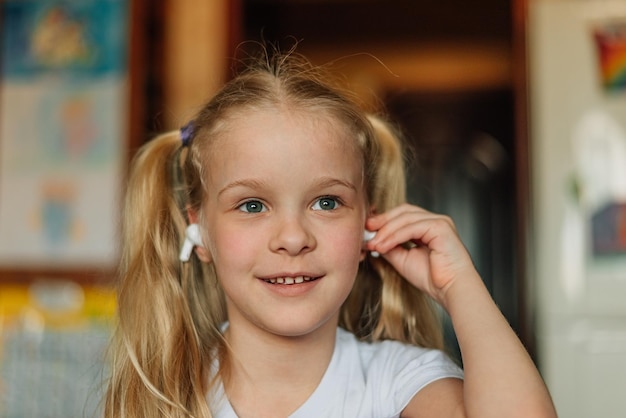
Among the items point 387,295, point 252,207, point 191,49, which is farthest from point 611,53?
point 252,207

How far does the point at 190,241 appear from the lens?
137 cm

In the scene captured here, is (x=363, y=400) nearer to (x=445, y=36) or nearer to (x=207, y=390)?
(x=207, y=390)

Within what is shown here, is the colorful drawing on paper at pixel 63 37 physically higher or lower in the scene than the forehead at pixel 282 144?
higher

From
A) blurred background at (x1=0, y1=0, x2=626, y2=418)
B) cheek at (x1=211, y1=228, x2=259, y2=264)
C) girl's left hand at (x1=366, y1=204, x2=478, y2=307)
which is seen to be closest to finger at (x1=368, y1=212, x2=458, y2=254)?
girl's left hand at (x1=366, y1=204, x2=478, y2=307)

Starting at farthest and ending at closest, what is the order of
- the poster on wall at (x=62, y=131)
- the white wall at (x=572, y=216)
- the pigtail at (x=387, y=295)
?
the poster on wall at (x=62, y=131) < the white wall at (x=572, y=216) < the pigtail at (x=387, y=295)

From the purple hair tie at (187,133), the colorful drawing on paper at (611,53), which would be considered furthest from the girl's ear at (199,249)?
the colorful drawing on paper at (611,53)

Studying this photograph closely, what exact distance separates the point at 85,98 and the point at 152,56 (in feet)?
0.83

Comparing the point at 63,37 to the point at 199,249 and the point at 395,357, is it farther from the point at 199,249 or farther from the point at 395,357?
the point at 395,357

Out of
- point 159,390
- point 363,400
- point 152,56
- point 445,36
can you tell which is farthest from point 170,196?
point 445,36

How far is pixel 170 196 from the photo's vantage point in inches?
56.0

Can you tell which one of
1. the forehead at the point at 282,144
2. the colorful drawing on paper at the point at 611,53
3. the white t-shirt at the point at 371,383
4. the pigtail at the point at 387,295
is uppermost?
the colorful drawing on paper at the point at 611,53

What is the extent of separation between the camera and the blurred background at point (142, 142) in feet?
8.81

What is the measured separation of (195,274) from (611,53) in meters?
1.79

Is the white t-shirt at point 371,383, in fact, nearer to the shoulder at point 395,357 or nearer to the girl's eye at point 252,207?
the shoulder at point 395,357
